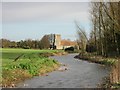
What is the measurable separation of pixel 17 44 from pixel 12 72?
9729cm

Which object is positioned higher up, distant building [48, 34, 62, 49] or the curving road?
distant building [48, 34, 62, 49]

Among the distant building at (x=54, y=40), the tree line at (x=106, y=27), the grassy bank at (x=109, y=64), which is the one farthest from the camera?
the distant building at (x=54, y=40)

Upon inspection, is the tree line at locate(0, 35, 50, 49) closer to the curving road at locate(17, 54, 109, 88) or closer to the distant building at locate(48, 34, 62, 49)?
the distant building at locate(48, 34, 62, 49)

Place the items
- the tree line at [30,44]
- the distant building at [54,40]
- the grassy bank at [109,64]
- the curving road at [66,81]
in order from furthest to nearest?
the distant building at [54,40], the tree line at [30,44], the curving road at [66,81], the grassy bank at [109,64]

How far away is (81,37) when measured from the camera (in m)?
75.6

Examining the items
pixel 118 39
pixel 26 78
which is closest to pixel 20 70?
pixel 26 78

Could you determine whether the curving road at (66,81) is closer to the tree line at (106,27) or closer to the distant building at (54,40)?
the tree line at (106,27)

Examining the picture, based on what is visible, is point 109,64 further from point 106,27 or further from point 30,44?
point 30,44

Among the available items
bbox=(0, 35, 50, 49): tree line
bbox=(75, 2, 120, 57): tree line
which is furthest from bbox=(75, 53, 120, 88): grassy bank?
bbox=(0, 35, 50, 49): tree line

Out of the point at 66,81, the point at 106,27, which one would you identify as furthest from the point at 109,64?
the point at 66,81

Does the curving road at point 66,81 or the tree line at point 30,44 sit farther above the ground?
the tree line at point 30,44

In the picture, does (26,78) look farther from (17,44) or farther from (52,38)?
(52,38)

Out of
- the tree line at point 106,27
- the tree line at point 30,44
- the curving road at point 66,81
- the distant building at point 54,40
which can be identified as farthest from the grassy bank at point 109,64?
the distant building at point 54,40

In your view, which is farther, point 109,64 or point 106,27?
point 106,27
